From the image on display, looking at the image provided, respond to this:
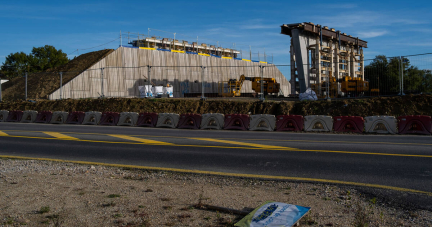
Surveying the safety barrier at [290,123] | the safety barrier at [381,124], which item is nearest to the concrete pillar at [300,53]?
the safety barrier at [290,123]

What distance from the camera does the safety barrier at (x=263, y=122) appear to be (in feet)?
51.5

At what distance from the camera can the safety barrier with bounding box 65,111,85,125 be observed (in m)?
20.4

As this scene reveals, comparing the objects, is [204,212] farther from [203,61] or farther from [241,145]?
[203,61]

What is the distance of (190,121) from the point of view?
17.4 meters

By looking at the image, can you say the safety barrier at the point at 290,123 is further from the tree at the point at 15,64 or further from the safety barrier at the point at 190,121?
the tree at the point at 15,64

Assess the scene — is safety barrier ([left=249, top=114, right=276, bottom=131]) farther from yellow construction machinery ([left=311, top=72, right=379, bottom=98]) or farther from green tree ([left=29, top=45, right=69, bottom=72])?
green tree ([left=29, top=45, right=69, bottom=72])

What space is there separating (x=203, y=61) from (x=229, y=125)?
3190 cm

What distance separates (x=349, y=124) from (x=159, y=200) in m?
11.9

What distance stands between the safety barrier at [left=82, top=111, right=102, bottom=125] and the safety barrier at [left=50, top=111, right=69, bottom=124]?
1.63 metres

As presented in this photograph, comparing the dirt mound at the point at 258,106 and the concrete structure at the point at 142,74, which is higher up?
the concrete structure at the point at 142,74

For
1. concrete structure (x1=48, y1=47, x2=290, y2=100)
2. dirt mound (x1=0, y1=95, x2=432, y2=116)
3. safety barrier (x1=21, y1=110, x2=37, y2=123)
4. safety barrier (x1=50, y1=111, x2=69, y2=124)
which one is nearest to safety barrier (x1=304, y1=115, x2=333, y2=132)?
dirt mound (x1=0, y1=95, x2=432, y2=116)

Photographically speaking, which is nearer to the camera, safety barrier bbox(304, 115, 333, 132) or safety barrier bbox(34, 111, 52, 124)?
safety barrier bbox(304, 115, 333, 132)

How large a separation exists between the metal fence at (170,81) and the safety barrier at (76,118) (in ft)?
13.2

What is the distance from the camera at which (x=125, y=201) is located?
5.03 metres
